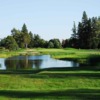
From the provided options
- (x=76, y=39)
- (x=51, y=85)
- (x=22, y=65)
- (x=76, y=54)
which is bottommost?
(x=51, y=85)

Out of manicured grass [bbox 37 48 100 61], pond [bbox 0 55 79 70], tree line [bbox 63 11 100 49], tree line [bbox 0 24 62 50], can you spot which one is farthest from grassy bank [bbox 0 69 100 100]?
tree line [bbox 0 24 62 50]

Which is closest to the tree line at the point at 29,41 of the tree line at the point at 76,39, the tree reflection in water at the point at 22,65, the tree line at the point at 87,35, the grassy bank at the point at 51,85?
the tree line at the point at 76,39

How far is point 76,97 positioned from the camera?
773 inches

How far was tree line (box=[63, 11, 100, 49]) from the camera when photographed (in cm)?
13375

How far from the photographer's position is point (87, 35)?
453 feet

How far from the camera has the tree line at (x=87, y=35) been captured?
439 ft

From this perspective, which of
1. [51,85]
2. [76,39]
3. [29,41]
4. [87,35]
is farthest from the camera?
[29,41]

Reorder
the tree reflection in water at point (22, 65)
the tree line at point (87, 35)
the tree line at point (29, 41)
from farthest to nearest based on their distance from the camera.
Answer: the tree line at point (29, 41)
the tree line at point (87, 35)
the tree reflection in water at point (22, 65)

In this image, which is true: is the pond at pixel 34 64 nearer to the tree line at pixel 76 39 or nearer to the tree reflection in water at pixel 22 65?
the tree reflection in water at pixel 22 65

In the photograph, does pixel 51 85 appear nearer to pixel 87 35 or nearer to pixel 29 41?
pixel 87 35

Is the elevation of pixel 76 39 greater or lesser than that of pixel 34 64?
greater

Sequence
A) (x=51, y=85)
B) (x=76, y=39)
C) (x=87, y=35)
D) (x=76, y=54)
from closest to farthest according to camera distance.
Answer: (x=51, y=85) → (x=76, y=54) → (x=87, y=35) → (x=76, y=39)

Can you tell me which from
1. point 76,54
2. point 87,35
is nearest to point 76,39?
point 87,35

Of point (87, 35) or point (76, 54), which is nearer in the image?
point (76, 54)
